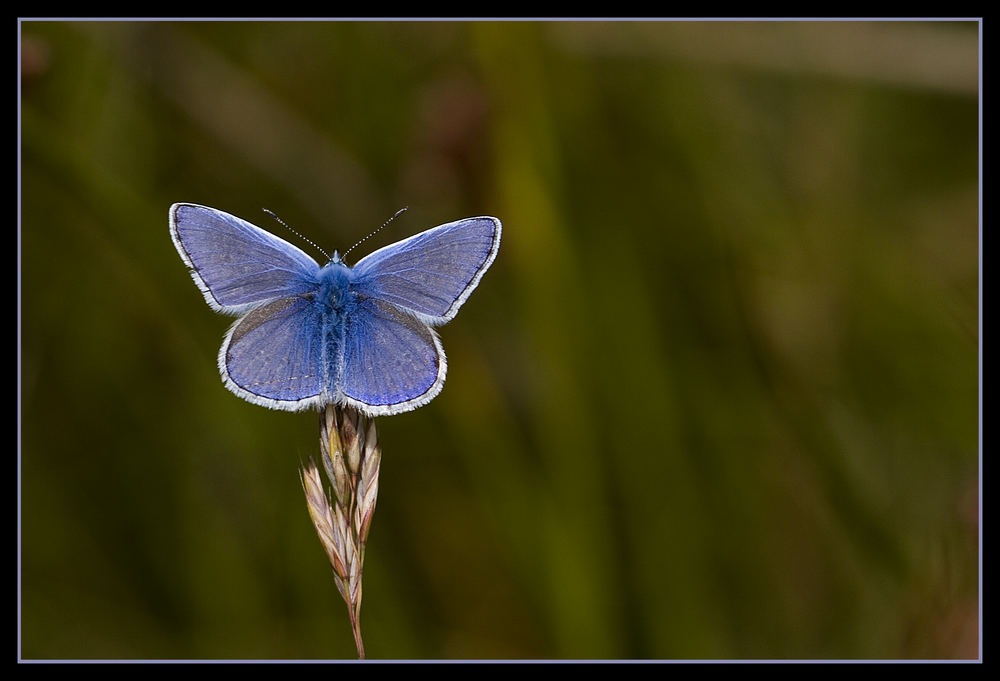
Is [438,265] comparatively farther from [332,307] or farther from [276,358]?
[276,358]

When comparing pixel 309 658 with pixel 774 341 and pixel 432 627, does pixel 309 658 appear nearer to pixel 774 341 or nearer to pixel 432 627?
pixel 432 627

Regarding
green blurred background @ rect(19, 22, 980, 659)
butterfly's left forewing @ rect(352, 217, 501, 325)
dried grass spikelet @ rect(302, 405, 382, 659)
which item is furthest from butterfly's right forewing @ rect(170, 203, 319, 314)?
green blurred background @ rect(19, 22, 980, 659)

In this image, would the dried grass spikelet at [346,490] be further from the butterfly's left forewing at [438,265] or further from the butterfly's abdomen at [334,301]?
the butterfly's left forewing at [438,265]

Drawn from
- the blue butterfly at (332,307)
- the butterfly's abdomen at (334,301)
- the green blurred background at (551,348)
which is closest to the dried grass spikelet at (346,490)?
the blue butterfly at (332,307)

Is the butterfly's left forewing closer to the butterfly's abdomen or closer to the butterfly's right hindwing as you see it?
the butterfly's abdomen

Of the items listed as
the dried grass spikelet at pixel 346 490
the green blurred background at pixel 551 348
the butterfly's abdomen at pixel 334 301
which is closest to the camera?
the dried grass spikelet at pixel 346 490

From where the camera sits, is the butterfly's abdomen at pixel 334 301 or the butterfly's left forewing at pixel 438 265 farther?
the butterfly's abdomen at pixel 334 301
